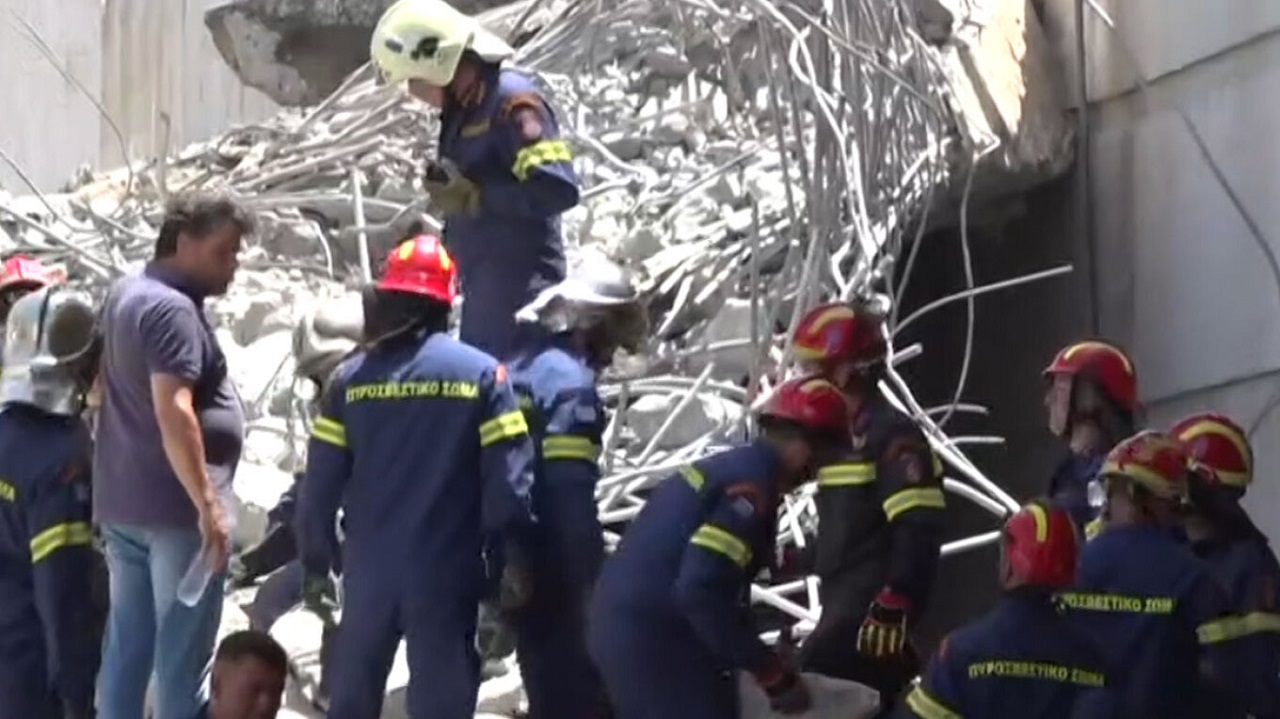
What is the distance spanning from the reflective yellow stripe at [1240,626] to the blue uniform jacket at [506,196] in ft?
7.14

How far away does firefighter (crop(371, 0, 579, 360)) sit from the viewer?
7465 mm

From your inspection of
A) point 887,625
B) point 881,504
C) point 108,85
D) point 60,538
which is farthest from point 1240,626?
point 108,85

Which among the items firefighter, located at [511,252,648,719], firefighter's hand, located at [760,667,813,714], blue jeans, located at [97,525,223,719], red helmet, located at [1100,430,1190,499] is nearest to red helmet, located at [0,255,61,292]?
blue jeans, located at [97,525,223,719]

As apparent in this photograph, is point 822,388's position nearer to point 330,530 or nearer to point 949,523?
point 330,530

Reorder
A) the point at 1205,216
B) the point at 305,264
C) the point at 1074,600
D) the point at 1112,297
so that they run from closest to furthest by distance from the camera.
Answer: the point at 1074,600, the point at 1205,216, the point at 1112,297, the point at 305,264

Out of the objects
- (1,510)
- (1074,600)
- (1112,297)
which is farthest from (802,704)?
(1112,297)

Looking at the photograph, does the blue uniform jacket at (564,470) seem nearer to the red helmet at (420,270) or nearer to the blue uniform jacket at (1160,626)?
the red helmet at (420,270)

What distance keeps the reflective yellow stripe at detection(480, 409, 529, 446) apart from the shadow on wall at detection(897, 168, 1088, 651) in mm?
3335

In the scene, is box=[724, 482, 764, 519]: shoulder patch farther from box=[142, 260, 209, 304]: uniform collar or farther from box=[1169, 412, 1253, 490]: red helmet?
box=[142, 260, 209, 304]: uniform collar

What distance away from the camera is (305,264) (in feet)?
35.4

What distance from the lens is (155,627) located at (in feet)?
22.7

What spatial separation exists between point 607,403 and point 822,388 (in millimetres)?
2485

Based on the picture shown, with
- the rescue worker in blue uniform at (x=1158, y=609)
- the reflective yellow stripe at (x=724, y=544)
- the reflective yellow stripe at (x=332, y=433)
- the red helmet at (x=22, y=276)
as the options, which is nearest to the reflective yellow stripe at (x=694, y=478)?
the reflective yellow stripe at (x=724, y=544)

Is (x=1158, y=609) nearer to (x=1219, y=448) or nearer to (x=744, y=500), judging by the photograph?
(x=1219, y=448)
